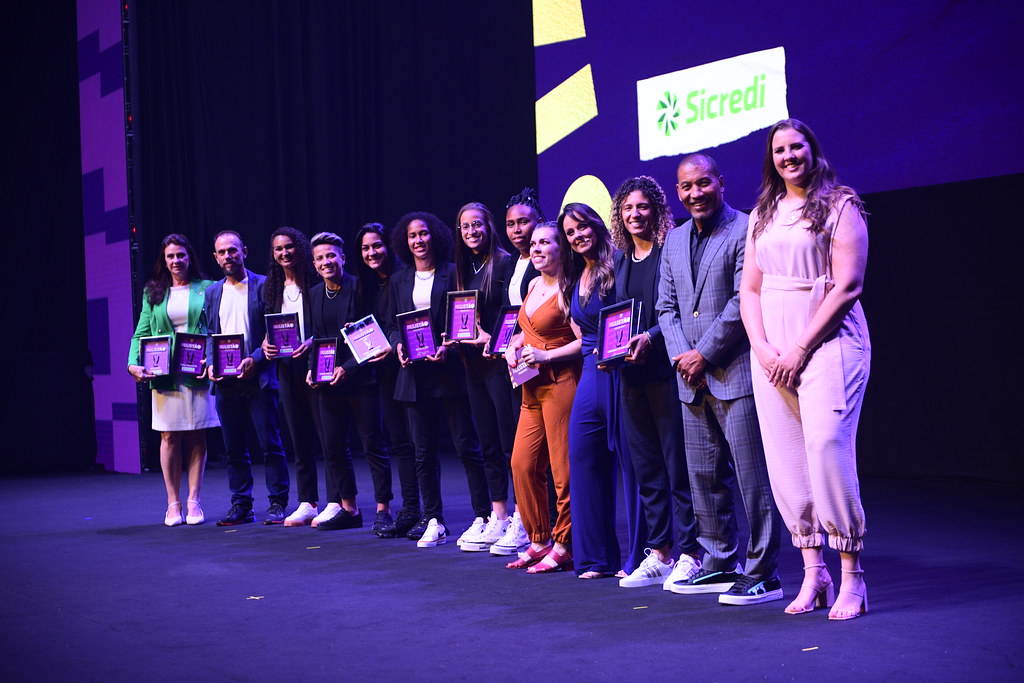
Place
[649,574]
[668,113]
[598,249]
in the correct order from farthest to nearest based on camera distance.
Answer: [668,113]
[598,249]
[649,574]

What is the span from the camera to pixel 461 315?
491cm

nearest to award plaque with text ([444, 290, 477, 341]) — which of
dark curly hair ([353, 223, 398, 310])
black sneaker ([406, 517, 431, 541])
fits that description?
dark curly hair ([353, 223, 398, 310])

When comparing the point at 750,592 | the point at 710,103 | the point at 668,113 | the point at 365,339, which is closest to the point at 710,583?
the point at 750,592

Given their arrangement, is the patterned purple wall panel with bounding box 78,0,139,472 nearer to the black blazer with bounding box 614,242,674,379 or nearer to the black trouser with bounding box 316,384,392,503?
the black trouser with bounding box 316,384,392,503

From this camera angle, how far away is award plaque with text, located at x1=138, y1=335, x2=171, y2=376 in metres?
5.89

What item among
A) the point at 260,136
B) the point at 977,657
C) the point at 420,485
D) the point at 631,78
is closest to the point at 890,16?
the point at 631,78

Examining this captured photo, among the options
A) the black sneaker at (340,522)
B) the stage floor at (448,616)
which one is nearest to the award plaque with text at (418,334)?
the stage floor at (448,616)

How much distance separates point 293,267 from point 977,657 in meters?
3.91

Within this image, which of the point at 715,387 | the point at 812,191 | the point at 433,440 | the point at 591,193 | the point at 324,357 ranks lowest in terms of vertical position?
the point at 433,440

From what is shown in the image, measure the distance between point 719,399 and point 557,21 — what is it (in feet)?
13.7

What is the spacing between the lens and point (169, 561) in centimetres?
484

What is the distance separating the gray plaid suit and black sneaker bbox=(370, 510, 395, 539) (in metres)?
1.93

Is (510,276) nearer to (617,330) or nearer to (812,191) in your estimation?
(617,330)

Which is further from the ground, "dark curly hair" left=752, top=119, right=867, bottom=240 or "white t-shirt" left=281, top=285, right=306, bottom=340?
"dark curly hair" left=752, top=119, right=867, bottom=240
